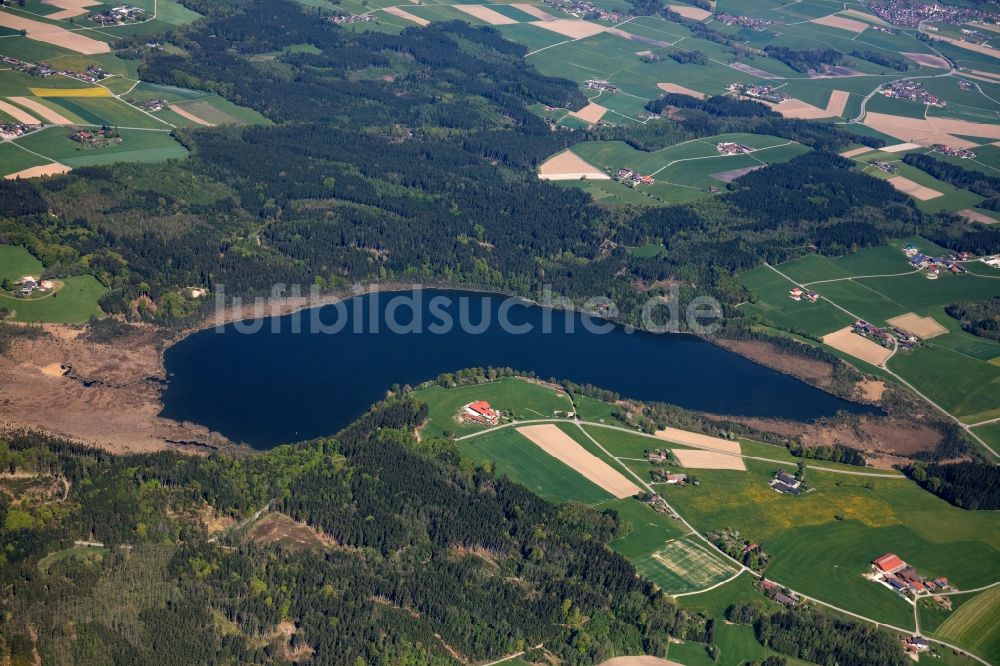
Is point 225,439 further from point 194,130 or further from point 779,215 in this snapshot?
point 779,215


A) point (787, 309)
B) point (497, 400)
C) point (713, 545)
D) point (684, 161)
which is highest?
point (713, 545)

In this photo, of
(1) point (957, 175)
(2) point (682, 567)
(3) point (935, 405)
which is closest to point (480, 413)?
(2) point (682, 567)

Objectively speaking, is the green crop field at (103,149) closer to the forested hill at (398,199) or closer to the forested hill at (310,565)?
the forested hill at (398,199)

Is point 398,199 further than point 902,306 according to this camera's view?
Yes

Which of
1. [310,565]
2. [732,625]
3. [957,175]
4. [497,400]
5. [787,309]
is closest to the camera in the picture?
[310,565]

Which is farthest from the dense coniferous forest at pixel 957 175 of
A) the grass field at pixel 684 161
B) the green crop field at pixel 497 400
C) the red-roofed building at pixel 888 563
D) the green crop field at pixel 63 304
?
the green crop field at pixel 63 304

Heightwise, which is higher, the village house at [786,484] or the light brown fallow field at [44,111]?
the light brown fallow field at [44,111]

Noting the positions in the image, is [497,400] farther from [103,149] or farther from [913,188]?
[913,188]
